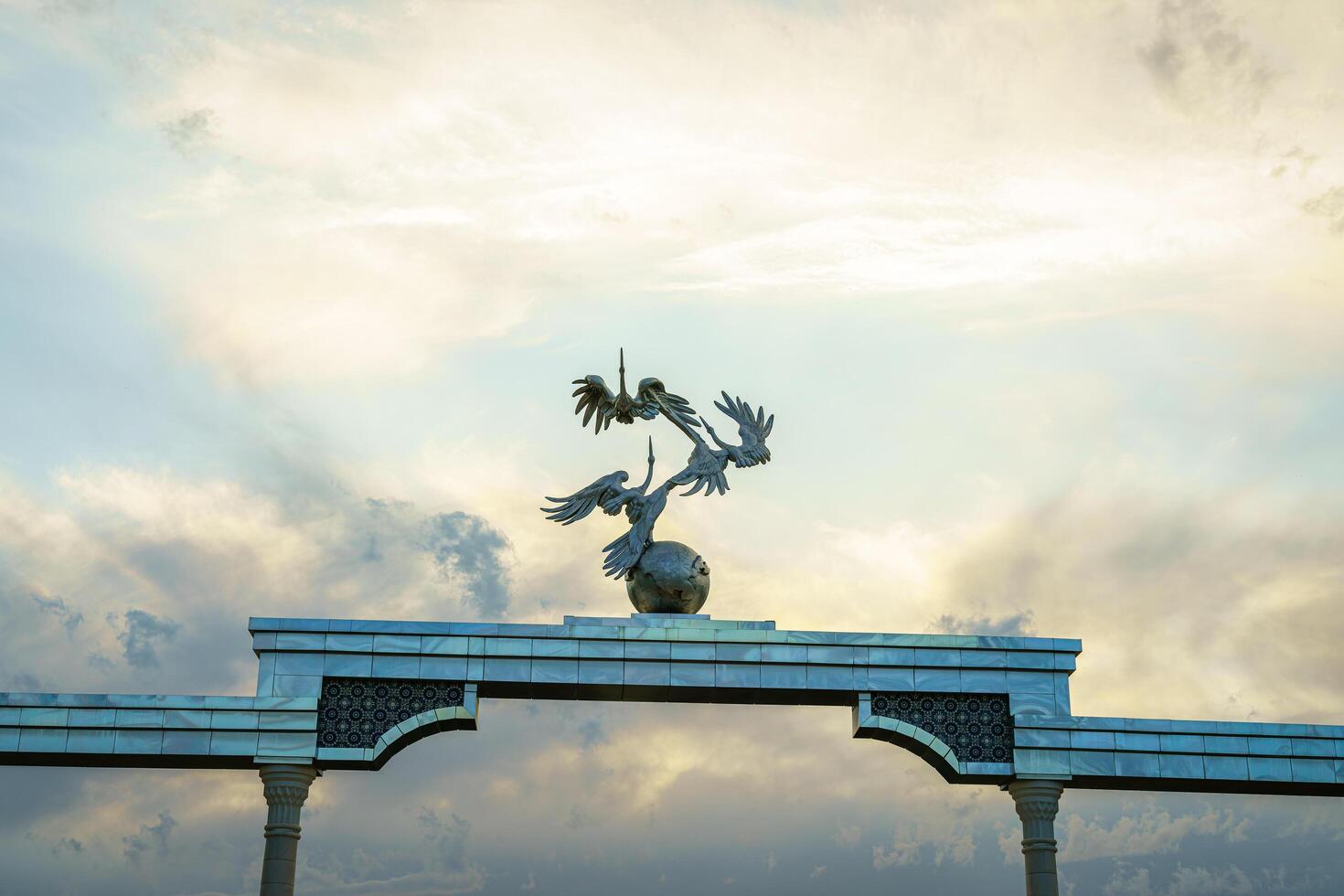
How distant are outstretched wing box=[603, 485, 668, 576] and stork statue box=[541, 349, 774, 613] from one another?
0.01 metres

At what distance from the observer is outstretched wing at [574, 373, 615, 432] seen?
22641 millimetres

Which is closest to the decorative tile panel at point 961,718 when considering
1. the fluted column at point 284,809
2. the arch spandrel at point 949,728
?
the arch spandrel at point 949,728

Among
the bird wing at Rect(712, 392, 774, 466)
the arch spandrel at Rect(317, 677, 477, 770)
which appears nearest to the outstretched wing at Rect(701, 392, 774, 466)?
the bird wing at Rect(712, 392, 774, 466)

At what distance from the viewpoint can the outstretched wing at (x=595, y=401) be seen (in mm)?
22641

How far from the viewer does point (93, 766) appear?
21047mm

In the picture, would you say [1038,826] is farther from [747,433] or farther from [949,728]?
[747,433]

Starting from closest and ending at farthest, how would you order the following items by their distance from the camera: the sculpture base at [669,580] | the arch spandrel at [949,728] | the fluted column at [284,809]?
the fluted column at [284,809] < the arch spandrel at [949,728] < the sculpture base at [669,580]

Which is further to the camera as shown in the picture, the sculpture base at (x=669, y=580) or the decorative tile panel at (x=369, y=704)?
the sculpture base at (x=669, y=580)

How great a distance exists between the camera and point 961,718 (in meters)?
21.3

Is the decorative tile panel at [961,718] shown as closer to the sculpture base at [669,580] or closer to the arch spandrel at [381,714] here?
the sculpture base at [669,580]

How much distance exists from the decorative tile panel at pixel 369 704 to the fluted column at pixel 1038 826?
7165mm

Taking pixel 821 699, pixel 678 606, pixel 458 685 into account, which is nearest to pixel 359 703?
pixel 458 685

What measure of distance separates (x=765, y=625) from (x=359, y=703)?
521 cm

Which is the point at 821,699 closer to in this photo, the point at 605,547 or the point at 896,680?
the point at 896,680
